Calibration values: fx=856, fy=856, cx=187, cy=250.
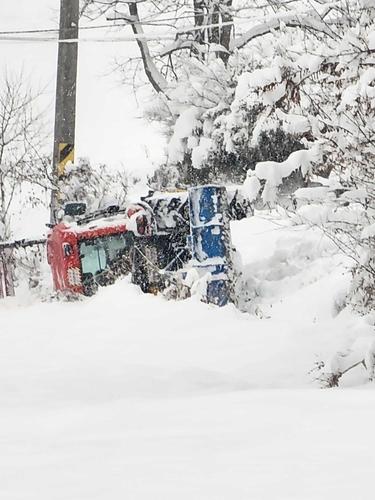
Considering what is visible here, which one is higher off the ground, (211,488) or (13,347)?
(211,488)

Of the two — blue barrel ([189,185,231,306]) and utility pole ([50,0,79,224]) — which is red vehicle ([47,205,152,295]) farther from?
utility pole ([50,0,79,224])

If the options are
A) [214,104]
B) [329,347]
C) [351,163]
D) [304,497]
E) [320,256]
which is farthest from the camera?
[214,104]

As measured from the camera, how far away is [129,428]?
3.54 m

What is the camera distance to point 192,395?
4.85 meters

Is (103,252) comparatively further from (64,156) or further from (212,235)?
(64,156)

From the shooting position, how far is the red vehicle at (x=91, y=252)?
8.92 m

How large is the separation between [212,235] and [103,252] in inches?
72.1

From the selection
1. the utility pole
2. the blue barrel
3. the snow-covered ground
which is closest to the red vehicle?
the snow-covered ground

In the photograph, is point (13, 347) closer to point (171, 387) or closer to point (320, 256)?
point (171, 387)

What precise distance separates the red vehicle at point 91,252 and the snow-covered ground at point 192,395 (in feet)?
1.24

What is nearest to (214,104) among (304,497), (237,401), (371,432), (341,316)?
(341,316)

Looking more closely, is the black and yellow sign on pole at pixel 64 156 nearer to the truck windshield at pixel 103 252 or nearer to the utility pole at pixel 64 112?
the utility pole at pixel 64 112

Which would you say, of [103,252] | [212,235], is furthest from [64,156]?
[212,235]

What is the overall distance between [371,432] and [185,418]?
920 mm
